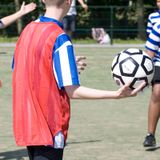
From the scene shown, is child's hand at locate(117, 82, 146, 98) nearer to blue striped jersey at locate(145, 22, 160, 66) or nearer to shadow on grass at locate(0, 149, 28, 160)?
shadow on grass at locate(0, 149, 28, 160)

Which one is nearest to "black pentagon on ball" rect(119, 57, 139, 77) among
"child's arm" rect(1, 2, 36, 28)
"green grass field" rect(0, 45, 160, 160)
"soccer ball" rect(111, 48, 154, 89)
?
"soccer ball" rect(111, 48, 154, 89)

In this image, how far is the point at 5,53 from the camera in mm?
19469

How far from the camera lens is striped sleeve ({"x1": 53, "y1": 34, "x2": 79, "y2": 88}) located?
406 centimetres

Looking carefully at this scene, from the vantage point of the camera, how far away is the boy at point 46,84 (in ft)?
13.4

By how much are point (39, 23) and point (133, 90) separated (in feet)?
2.49

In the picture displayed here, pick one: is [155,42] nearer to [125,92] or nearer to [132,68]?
[132,68]

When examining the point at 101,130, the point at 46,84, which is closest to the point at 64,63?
the point at 46,84

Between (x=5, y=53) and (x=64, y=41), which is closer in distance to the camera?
(x=64, y=41)

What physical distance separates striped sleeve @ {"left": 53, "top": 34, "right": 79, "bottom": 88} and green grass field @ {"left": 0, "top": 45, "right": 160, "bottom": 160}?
1.19 m

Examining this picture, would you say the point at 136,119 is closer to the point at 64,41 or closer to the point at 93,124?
the point at 93,124

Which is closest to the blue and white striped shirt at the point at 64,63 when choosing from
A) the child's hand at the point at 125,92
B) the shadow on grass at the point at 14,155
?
the child's hand at the point at 125,92

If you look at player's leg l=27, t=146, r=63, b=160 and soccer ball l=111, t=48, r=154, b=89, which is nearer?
player's leg l=27, t=146, r=63, b=160

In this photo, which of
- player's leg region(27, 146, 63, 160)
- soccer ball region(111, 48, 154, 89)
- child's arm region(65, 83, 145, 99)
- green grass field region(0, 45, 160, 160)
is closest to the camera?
child's arm region(65, 83, 145, 99)

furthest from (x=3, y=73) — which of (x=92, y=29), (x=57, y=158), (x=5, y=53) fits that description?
(x=92, y=29)
